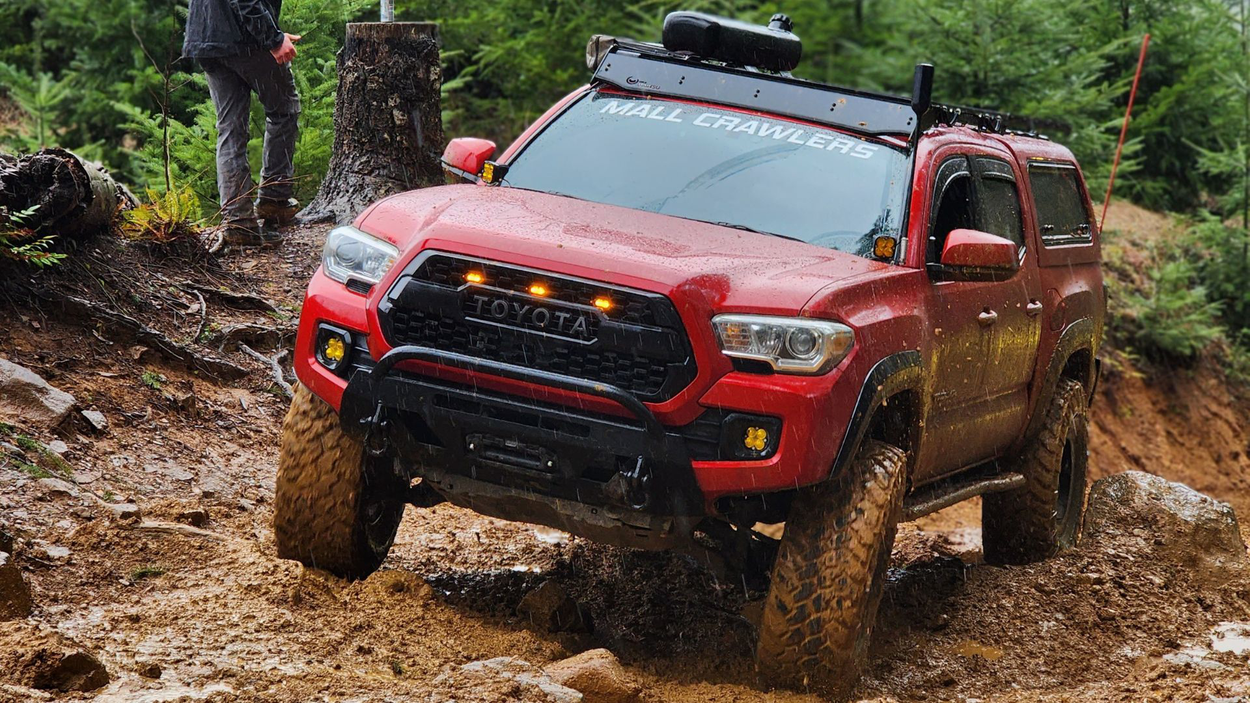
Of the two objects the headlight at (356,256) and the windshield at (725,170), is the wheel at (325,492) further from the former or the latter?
the windshield at (725,170)

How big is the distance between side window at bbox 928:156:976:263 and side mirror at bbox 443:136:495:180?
75.8 inches

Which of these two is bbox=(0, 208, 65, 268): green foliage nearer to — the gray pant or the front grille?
the gray pant

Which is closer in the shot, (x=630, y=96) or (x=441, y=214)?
(x=441, y=214)

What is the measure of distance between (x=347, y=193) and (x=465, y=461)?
4936 mm

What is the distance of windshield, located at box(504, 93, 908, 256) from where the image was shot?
5.79 meters

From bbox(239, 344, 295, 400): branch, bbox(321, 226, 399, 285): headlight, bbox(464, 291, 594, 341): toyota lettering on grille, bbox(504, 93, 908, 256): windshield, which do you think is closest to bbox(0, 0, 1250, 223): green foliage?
bbox(239, 344, 295, 400): branch

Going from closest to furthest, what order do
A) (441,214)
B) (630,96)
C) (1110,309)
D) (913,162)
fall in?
1. (441,214)
2. (913,162)
3. (630,96)
4. (1110,309)

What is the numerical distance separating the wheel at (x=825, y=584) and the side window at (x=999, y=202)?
208 cm

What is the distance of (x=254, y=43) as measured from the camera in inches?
341

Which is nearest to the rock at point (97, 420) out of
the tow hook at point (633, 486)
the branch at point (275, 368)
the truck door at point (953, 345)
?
the branch at point (275, 368)

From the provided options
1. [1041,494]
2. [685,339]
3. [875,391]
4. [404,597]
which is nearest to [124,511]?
[404,597]

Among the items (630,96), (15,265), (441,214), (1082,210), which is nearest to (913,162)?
(630,96)

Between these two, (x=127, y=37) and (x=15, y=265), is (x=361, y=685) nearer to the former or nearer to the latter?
(x=15, y=265)

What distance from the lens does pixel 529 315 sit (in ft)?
16.0
